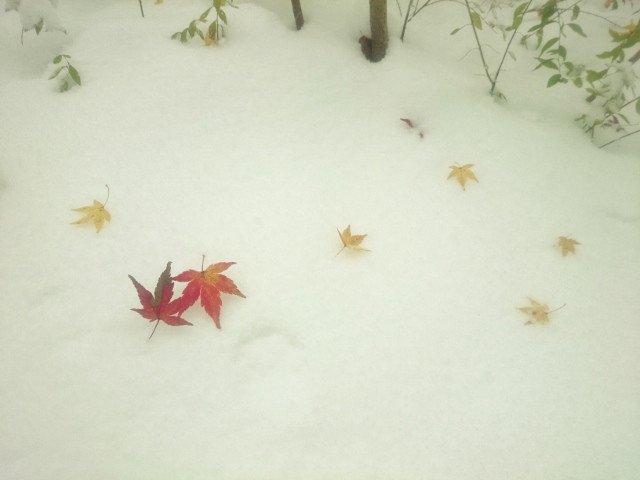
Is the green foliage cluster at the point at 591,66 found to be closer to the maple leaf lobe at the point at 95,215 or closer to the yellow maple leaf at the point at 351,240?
the yellow maple leaf at the point at 351,240

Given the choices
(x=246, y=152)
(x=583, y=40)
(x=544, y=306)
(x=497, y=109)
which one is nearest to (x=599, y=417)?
(x=544, y=306)

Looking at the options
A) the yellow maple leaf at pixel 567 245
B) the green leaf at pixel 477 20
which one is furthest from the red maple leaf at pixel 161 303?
the green leaf at pixel 477 20

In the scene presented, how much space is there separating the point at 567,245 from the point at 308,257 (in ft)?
2.63

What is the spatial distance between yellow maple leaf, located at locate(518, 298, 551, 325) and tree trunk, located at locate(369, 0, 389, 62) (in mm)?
1044

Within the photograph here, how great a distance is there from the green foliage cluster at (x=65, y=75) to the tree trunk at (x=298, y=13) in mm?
813

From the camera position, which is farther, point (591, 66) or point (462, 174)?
point (591, 66)

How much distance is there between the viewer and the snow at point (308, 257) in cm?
93

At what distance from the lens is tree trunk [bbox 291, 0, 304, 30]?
1593 millimetres

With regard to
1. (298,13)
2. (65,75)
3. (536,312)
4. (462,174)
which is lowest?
A: (536,312)

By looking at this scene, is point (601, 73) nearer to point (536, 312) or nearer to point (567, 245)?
point (567, 245)

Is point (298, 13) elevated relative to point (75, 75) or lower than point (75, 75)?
elevated

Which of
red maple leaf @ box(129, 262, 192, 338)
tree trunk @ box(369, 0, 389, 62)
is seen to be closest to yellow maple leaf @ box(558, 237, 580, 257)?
tree trunk @ box(369, 0, 389, 62)

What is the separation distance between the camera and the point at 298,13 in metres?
1.61

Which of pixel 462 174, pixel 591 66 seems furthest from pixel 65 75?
pixel 591 66
